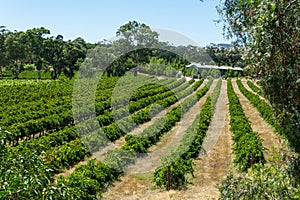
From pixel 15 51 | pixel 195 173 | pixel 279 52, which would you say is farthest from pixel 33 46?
pixel 279 52

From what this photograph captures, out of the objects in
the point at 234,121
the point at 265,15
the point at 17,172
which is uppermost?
the point at 265,15

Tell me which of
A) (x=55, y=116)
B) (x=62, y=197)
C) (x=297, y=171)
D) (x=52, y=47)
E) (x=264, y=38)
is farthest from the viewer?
(x=52, y=47)

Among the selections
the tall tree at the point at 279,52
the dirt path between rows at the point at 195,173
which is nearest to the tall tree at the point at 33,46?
the dirt path between rows at the point at 195,173

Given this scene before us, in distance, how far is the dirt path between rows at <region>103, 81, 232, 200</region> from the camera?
33.5 feet

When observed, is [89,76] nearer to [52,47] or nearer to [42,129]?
[52,47]

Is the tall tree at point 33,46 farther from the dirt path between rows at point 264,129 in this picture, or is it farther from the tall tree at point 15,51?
the dirt path between rows at point 264,129

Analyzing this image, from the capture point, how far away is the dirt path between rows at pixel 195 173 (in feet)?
33.5

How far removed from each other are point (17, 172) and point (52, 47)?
77800 mm

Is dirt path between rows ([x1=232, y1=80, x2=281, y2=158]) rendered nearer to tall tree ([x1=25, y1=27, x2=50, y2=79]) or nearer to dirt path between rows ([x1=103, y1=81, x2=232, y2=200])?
dirt path between rows ([x1=103, y1=81, x2=232, y2=200])

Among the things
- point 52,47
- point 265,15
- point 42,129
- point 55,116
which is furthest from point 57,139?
point 52,47

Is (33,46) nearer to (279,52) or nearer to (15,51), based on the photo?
(15,51)

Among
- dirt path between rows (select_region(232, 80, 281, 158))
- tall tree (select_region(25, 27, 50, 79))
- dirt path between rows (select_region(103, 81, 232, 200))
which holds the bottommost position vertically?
dirt path between rows (select_region(103, 81, 232, 200))

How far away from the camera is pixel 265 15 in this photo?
12.1 feet

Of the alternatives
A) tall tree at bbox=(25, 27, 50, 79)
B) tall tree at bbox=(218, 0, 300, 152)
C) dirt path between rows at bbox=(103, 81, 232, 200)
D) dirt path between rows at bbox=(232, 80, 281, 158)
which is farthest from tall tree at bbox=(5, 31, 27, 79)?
tall tree at bbox=(218, 0, 300, 152)
